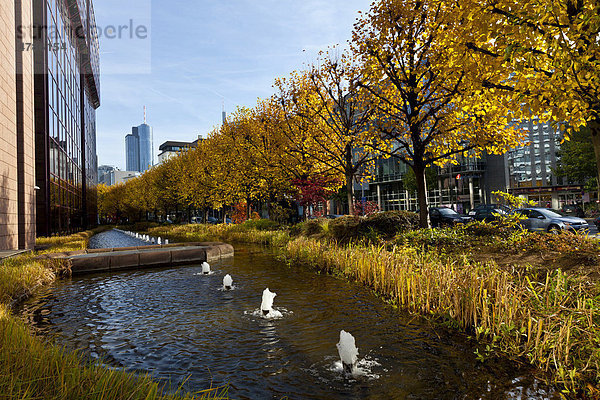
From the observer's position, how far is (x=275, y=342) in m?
5.80

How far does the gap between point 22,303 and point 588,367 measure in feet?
34.0

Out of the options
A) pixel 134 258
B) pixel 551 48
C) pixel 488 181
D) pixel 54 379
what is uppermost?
pixel 488 181

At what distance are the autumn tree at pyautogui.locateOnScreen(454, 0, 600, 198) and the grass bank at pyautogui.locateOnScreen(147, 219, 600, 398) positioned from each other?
2795 mm

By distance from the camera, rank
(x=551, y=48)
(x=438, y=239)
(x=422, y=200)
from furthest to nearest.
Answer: (x=422, y=200) → (x=438, y=239) → (x=551, y=48)

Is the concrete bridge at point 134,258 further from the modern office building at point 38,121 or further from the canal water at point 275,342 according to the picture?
the modern office building at point 38,121

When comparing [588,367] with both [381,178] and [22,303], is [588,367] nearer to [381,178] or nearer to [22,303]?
[22,303]

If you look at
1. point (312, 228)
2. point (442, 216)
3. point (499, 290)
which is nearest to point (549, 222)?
point (442, 216)

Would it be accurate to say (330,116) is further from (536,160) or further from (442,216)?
(536,160)

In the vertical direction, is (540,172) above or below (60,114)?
below

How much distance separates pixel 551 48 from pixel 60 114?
3221cm

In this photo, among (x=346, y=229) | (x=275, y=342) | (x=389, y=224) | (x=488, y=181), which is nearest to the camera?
(x=275, y=342)

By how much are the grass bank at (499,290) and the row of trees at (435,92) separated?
245 centimetres

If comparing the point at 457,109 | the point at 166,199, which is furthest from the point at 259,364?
the point at 166,199

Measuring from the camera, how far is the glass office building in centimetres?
2348
